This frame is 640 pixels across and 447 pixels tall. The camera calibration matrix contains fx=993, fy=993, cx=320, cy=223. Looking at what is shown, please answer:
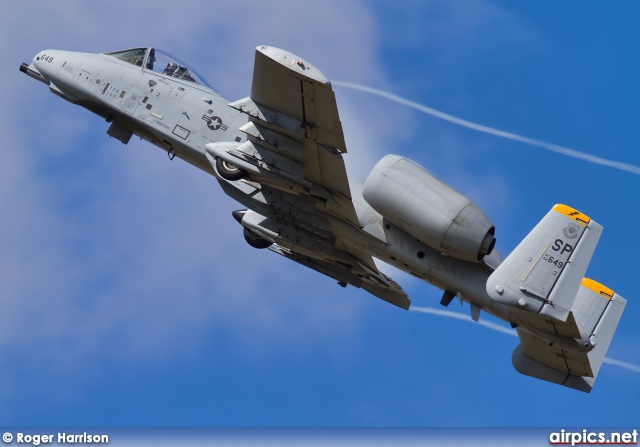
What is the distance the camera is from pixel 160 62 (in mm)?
21562

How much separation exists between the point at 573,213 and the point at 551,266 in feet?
3.18

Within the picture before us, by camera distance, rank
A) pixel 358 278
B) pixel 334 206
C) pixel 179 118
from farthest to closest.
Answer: pixel 358 278
pixel 179 118
pixel 334 206

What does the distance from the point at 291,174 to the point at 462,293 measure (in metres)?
3.94

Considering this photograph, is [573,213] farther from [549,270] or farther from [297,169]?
[297,169]

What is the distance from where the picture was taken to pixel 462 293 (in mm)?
18812

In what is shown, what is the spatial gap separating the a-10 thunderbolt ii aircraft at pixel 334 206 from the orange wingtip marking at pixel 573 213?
2 centimetres

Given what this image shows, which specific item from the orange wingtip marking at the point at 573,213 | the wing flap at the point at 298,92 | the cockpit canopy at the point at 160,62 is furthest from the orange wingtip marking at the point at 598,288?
the cockpit canopy at the point at 160,62

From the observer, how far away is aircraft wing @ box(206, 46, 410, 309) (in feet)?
56.0

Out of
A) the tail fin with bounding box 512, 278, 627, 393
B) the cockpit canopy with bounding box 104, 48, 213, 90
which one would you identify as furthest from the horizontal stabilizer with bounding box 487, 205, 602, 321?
the cockpit canopy with bounding box 104, 48, 213, 90

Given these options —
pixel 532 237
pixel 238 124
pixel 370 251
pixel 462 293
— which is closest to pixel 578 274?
pixel 532 237

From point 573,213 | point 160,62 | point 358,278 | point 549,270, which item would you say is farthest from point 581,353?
point 160,62

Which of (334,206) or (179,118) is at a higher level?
(179,118)

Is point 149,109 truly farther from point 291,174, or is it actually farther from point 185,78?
point 291,174

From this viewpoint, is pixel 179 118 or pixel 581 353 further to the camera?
pixel 179 118
